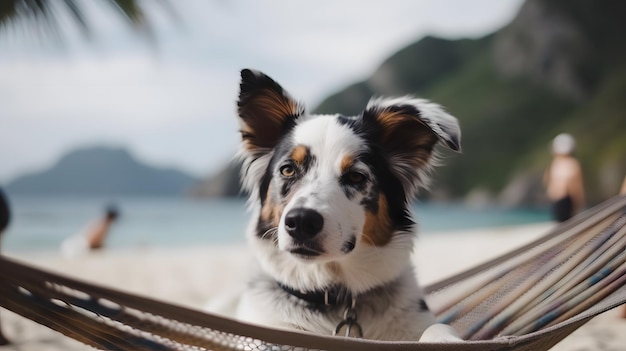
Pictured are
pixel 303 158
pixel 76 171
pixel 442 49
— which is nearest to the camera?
pixel 303 158

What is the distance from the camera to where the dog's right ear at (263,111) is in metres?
2.34

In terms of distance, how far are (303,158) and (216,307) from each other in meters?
1.08

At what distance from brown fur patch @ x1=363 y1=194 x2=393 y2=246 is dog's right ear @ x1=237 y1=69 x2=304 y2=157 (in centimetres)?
52

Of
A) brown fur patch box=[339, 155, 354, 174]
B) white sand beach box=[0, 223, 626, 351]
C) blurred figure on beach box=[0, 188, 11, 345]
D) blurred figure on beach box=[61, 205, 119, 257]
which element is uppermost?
brown fur patch box=[339, 155, 354, 174]

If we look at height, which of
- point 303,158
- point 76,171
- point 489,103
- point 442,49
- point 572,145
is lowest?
point 76,171

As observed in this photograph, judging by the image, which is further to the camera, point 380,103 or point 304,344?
point 380,103

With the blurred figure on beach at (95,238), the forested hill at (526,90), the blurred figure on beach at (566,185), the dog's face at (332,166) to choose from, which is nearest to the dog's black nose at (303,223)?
the dog's face at (332,166)

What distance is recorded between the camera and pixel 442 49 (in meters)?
63.0

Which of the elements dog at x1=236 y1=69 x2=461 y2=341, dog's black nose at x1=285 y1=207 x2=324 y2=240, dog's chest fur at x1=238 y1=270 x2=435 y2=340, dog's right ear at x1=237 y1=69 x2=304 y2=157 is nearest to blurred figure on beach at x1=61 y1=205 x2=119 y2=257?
dog's right ear at x1=237 y1=69 x2=304 y2=157

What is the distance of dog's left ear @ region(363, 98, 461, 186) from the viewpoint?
90.4 inches

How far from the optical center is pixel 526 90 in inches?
2216

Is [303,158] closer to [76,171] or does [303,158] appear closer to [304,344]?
[304,344]

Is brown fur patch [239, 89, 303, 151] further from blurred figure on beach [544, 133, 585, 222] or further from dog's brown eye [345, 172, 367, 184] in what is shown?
blurred figure on beach [544, 133, 585, 222]

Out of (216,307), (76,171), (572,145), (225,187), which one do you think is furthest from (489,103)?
(76,171)
